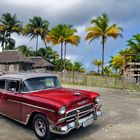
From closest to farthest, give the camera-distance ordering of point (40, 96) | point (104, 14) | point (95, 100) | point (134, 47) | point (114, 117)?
point (40, 96), point (95, 100), point (114, 117), point (134, 47), point (104, 14)

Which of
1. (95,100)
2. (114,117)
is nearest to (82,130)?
(95,100)

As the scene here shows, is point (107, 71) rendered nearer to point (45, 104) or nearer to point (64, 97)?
point (64, 97)

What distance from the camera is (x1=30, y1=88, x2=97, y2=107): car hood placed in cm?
794

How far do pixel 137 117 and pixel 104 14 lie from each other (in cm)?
3876

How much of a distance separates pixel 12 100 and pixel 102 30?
128 feet

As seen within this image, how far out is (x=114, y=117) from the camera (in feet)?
36.4

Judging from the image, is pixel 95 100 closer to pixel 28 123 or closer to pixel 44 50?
pixel 28 123

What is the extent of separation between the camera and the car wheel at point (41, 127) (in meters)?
8.02

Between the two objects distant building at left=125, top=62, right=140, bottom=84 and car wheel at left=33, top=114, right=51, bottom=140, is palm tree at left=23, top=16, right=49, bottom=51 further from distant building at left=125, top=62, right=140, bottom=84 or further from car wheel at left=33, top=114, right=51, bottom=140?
car wheel at left=33, top=114, right=51, bottom=140

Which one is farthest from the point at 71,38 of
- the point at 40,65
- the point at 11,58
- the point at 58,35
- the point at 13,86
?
the point at 13,86

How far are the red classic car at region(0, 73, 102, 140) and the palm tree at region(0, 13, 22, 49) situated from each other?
193 ft

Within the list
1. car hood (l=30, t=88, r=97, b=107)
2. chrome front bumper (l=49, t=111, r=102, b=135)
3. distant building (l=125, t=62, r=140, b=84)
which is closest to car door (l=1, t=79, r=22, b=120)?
car hood (l=30, t=88, r=97, b=107)

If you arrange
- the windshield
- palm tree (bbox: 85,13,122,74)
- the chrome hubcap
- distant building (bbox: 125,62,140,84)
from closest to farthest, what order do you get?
the chrome hubcap < the windshield < distant building (bbox: 125,62,140,84) < palm tree (bbox: 85,13,122,74)

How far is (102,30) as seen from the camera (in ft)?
154
